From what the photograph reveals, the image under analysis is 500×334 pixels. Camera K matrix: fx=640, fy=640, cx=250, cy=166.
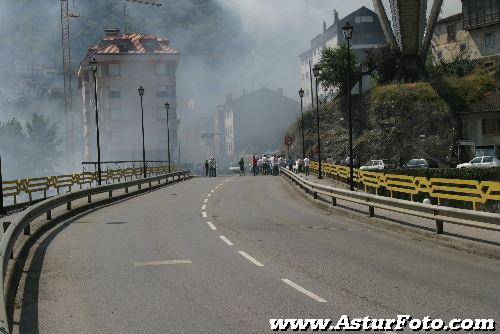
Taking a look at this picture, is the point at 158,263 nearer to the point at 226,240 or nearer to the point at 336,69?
the point at 226,240

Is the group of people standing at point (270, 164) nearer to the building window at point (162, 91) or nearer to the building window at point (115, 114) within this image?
the building window at point (115, 114)

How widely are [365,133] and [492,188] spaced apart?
4713cm

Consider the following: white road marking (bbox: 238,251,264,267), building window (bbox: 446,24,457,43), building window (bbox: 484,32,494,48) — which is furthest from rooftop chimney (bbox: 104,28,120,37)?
white road marking (bbox: 238,251,264,267)

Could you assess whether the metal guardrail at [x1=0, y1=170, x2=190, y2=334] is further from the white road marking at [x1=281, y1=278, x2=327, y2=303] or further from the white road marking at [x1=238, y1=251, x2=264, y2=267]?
the white road marking at [x1=238, y1=251, x2=264, y2=267]

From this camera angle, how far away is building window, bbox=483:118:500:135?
183 ft

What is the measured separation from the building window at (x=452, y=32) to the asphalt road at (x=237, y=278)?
7138 centimetres

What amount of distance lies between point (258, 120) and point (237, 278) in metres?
109

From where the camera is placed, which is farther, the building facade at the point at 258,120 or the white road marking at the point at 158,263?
the building facade at the point at 258,120

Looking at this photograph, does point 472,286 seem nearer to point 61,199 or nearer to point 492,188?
point 492,188

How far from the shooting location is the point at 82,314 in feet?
24.0

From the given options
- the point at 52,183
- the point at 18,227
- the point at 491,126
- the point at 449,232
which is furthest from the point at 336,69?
the point at 18,227

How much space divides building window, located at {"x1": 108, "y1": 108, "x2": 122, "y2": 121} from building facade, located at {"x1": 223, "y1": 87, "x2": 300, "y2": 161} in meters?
24.0

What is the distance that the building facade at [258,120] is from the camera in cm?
11475

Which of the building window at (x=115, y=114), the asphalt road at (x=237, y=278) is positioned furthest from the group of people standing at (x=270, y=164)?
the asphalt road at (x=237, y=278)
